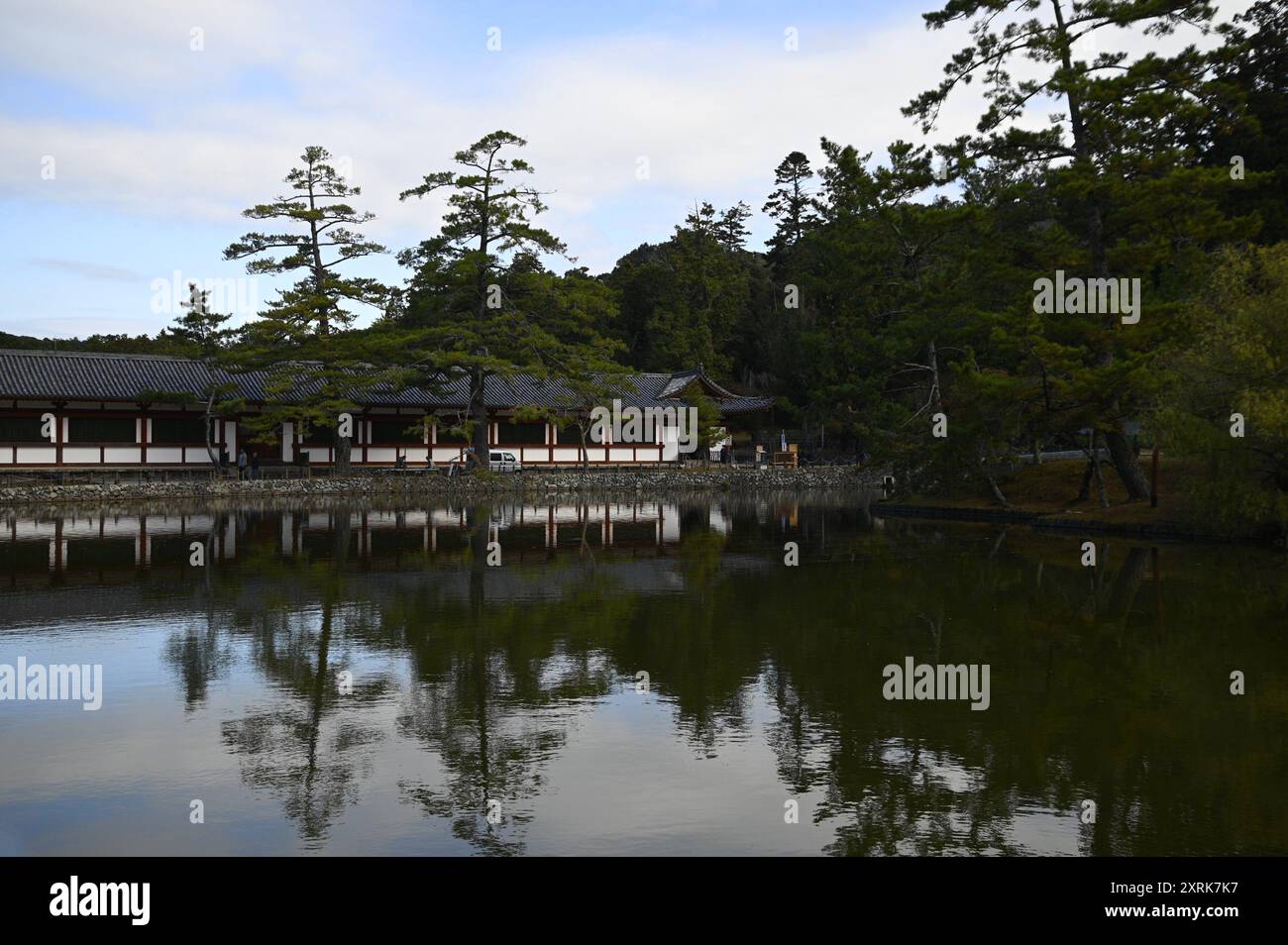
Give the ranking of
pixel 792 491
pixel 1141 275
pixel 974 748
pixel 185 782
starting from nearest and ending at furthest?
1. pixel 185 782
2. pixel 974 748
3. pixel 1141 275
4. pixel 792 491

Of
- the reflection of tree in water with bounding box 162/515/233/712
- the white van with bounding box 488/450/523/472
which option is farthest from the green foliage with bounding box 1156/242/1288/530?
the white van with bounding box 488/450/523/472

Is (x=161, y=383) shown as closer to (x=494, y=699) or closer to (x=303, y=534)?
(x=303, y=534)

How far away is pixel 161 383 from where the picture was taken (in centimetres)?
4109

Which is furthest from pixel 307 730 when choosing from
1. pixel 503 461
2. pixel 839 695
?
pixel 503 461

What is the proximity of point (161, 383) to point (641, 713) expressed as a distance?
1495 inches

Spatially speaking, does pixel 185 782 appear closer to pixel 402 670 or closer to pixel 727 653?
pixel 402 670

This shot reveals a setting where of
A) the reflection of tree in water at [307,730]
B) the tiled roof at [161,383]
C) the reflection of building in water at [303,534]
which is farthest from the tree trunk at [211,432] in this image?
the reflection of tree in water at [307,730]

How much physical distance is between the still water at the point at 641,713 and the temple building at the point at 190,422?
24.2m

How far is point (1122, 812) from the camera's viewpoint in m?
6.14

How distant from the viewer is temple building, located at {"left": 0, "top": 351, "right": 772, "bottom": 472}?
38594 mm

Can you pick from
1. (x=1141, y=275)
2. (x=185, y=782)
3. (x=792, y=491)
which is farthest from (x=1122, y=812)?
(x=792, y=491)

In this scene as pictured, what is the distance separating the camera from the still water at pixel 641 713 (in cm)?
600

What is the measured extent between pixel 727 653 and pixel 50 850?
6.54m
